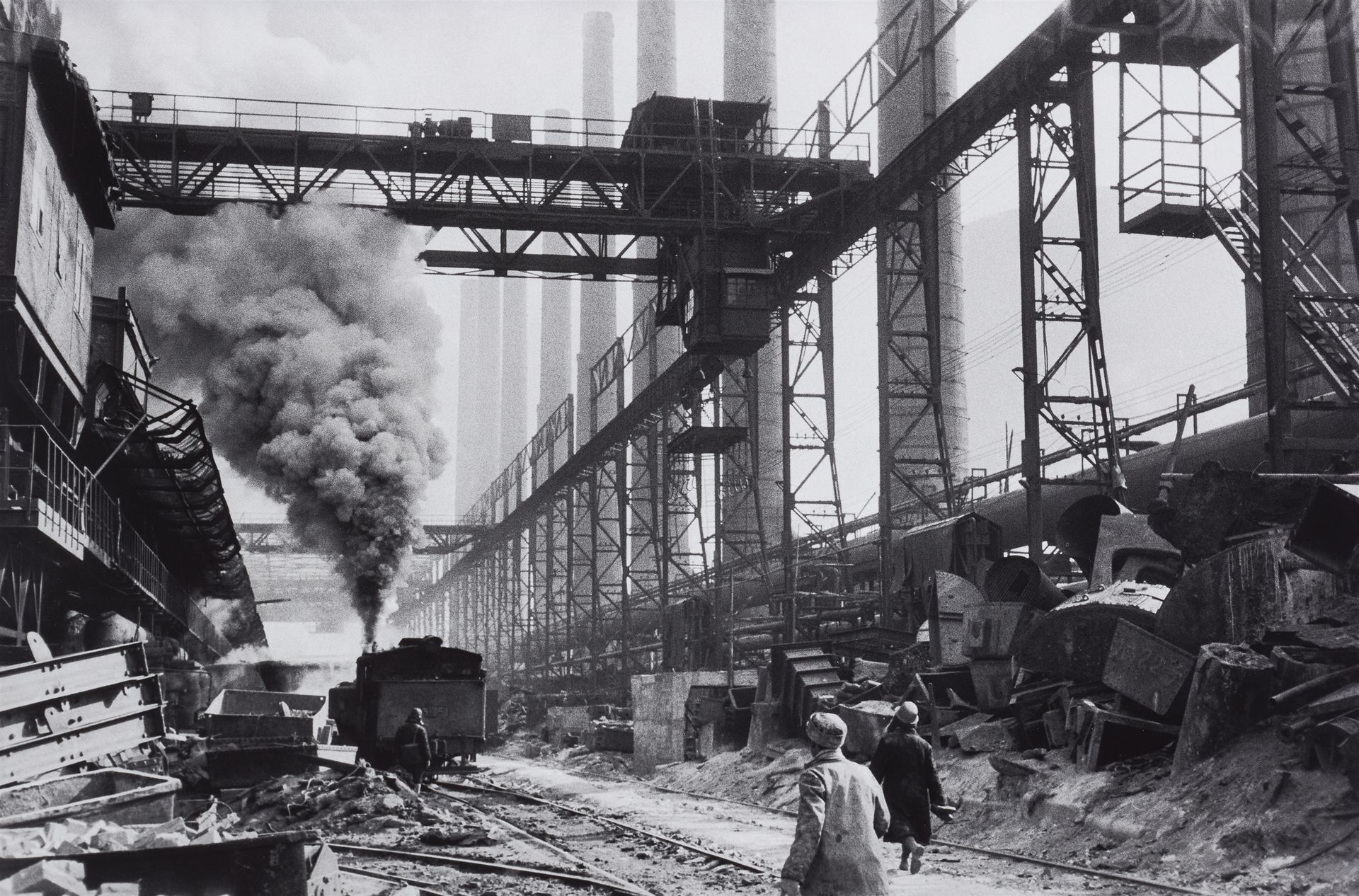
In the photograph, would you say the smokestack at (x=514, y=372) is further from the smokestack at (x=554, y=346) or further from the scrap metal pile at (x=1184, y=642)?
the scrap metal pile at (x=1184, y=642)

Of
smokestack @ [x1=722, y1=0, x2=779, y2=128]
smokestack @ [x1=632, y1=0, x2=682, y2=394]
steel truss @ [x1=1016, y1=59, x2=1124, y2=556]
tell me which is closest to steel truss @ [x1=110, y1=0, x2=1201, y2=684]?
steel truss @ [x1=1016, y1=59, x2=1124, y2=556]

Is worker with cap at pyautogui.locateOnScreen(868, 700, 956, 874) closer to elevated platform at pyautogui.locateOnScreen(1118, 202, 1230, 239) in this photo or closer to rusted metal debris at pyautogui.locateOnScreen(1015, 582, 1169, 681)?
rusted metal debris at pyautogui.locateOnScreen(1015, 582, 1169, 681)

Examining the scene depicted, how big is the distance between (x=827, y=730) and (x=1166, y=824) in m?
5.80

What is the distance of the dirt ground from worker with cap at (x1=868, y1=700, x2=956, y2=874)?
92 centimetres

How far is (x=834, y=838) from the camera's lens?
5.43 meters

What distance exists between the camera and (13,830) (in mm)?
6906

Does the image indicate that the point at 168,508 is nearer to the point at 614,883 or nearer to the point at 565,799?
the point at 565,799

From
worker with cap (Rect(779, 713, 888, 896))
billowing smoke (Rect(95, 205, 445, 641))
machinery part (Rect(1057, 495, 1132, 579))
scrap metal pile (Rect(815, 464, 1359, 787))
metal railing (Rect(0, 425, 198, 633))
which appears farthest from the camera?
billowing smoke (Rect(95, 205, 445, 641))

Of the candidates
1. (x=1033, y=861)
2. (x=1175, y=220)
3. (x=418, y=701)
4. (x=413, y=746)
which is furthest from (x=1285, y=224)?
(x=418, y=701)

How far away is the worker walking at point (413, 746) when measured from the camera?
16.9 m

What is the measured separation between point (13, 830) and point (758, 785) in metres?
12.5

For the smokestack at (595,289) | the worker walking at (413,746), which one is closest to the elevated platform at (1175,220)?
the worker walking at (413,746)

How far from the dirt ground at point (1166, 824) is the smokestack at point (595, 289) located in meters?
52.5

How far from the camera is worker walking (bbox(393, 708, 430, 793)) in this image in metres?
16.9
